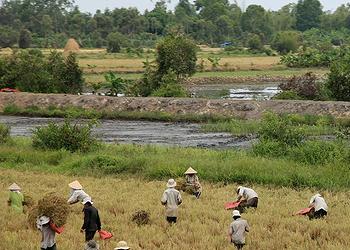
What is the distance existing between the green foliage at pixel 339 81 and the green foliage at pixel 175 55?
1327 centimetres

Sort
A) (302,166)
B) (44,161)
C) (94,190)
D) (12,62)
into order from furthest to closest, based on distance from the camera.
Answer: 1. (12,62)
2. (44,161)
3. (302,166)
4. (94,190)

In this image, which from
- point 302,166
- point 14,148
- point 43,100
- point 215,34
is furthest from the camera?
point 215,34

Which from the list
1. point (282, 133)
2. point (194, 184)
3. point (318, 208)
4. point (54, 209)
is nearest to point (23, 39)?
point (282, 133)

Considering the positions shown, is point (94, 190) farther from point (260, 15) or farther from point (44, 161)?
point (260, 15)

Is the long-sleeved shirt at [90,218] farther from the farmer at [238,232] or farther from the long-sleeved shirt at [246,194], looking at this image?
the long-sleeved shirt at [246,194]

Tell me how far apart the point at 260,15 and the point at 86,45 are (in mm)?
44699

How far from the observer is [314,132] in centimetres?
3148

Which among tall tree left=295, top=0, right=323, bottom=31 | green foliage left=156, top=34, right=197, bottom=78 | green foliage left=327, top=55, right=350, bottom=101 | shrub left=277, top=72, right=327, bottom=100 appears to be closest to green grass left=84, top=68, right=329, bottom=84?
green foliage left=156, top=34, right=197, bottom=78

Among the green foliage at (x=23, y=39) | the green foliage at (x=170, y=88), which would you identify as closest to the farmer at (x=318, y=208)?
the green foliage at (x=170, y=88)

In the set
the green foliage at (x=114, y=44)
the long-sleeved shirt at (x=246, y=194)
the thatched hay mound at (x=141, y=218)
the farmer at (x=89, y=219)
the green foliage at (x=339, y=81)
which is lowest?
the green foliage at (x=114, y=44)

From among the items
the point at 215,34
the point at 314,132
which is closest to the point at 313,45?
the point at 215,34

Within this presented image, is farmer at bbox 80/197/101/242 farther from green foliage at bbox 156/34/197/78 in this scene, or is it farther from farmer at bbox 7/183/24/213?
green foliage at bbox 156/34/197/78

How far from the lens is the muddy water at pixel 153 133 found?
2962 centimetres

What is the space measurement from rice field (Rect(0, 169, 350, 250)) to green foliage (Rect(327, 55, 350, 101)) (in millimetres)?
24032
